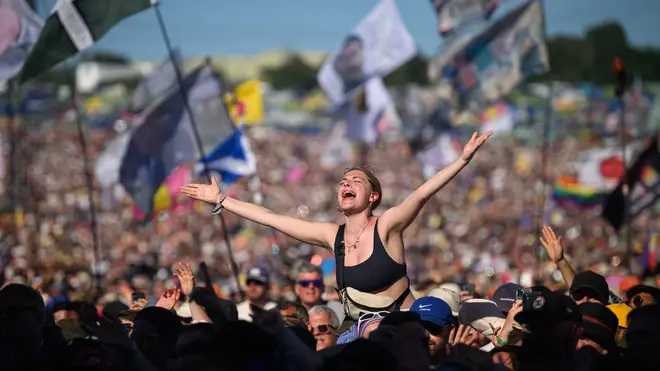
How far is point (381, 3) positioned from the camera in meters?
18.7

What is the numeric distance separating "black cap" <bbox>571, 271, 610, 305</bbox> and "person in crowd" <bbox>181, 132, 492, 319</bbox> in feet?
3.15

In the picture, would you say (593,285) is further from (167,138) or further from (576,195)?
(576,195)

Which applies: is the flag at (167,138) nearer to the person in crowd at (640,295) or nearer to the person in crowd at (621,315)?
the person in crowd at (640,295)

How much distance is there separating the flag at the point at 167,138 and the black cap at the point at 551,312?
8813 mm

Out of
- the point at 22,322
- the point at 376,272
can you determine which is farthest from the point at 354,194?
the point at 22,322

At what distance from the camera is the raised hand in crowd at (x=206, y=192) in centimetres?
636

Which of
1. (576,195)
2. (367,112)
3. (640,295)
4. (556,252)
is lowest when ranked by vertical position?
(576,195)

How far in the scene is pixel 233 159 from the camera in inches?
544

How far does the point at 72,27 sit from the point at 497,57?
26.3 ft

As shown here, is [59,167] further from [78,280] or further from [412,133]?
[78,280]

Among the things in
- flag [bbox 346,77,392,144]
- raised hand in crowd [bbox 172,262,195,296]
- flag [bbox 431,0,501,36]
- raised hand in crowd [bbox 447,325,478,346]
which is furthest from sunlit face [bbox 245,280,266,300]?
flag [bbox 346,77,392,144]

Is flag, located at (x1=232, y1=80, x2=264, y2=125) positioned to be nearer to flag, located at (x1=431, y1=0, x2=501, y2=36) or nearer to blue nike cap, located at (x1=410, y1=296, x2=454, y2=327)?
flag, located at (x1=431, y1=0, x2=501, y2=36)

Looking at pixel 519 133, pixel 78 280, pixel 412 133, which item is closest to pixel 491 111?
pixel 412 133

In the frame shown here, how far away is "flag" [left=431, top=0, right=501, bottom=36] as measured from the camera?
16891 millimetres
